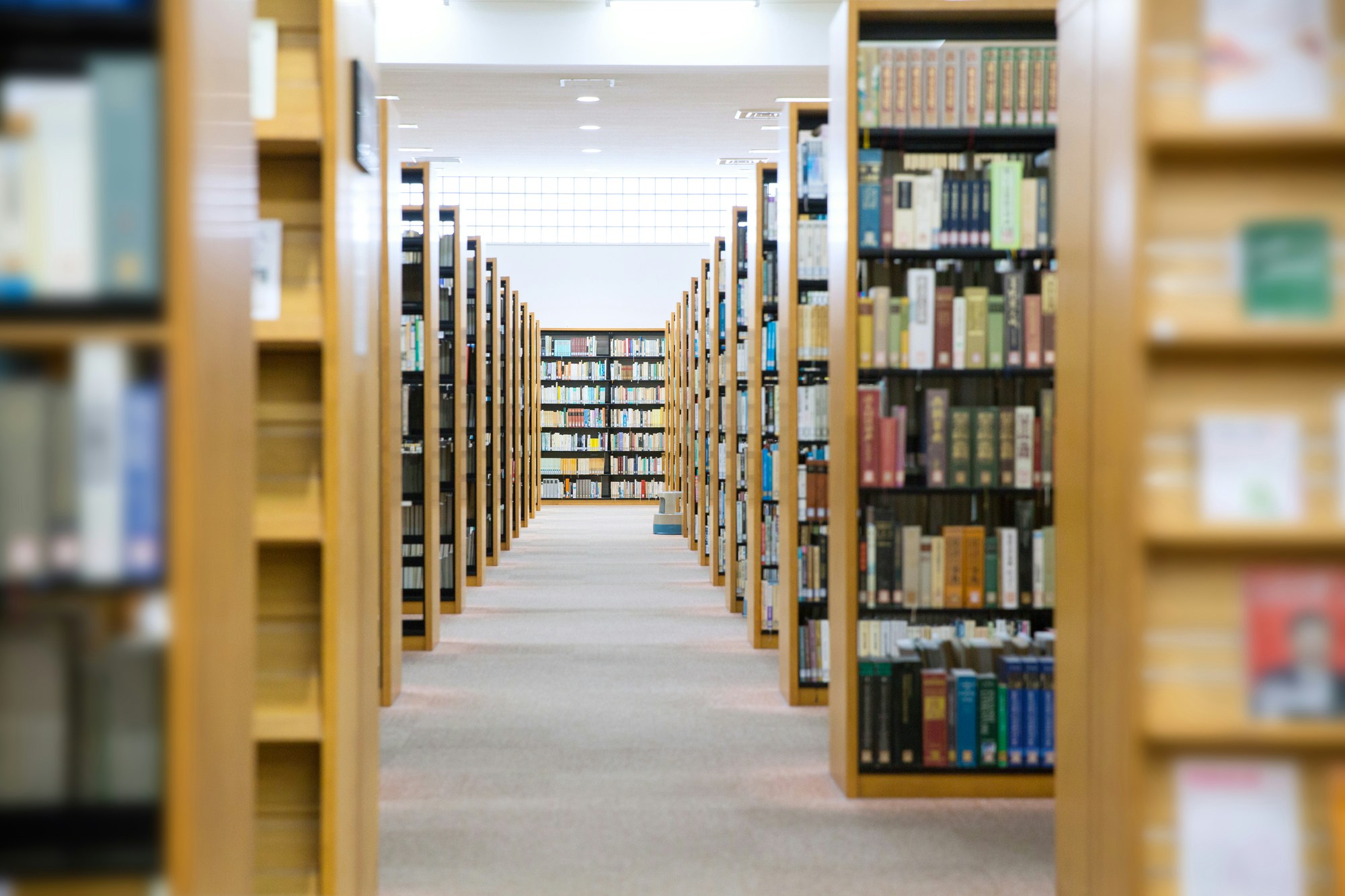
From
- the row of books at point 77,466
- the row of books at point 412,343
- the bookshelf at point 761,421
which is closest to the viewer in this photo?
the row of books at point 77,466

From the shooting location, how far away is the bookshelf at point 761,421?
23.8ft

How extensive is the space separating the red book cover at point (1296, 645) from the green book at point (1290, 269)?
45cm

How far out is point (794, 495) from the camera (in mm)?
6090

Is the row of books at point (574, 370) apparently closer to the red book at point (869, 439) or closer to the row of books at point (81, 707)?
the red book at point (869, 439)

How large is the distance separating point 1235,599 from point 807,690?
4.02 metres

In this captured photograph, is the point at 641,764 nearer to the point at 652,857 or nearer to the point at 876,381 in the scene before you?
the point at 652,857

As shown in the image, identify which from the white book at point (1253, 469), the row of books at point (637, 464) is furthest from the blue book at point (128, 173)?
the row of books at point (637, 464)

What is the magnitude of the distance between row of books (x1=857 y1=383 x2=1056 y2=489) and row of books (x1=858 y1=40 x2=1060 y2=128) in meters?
0.96

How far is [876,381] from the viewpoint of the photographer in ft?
16.1

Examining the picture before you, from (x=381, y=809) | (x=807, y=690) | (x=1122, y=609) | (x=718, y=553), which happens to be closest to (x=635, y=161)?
(x=718, y=553)

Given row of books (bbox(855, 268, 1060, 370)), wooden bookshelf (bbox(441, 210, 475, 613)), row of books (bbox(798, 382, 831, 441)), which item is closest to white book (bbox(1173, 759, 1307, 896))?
row of books (bbox(855, 268, 1060, 370))

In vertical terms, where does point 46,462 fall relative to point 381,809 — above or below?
above

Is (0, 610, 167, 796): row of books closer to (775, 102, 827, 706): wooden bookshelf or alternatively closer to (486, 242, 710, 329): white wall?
(775, 102, 827, 706): wooden bookshelf

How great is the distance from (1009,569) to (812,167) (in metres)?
2.38
